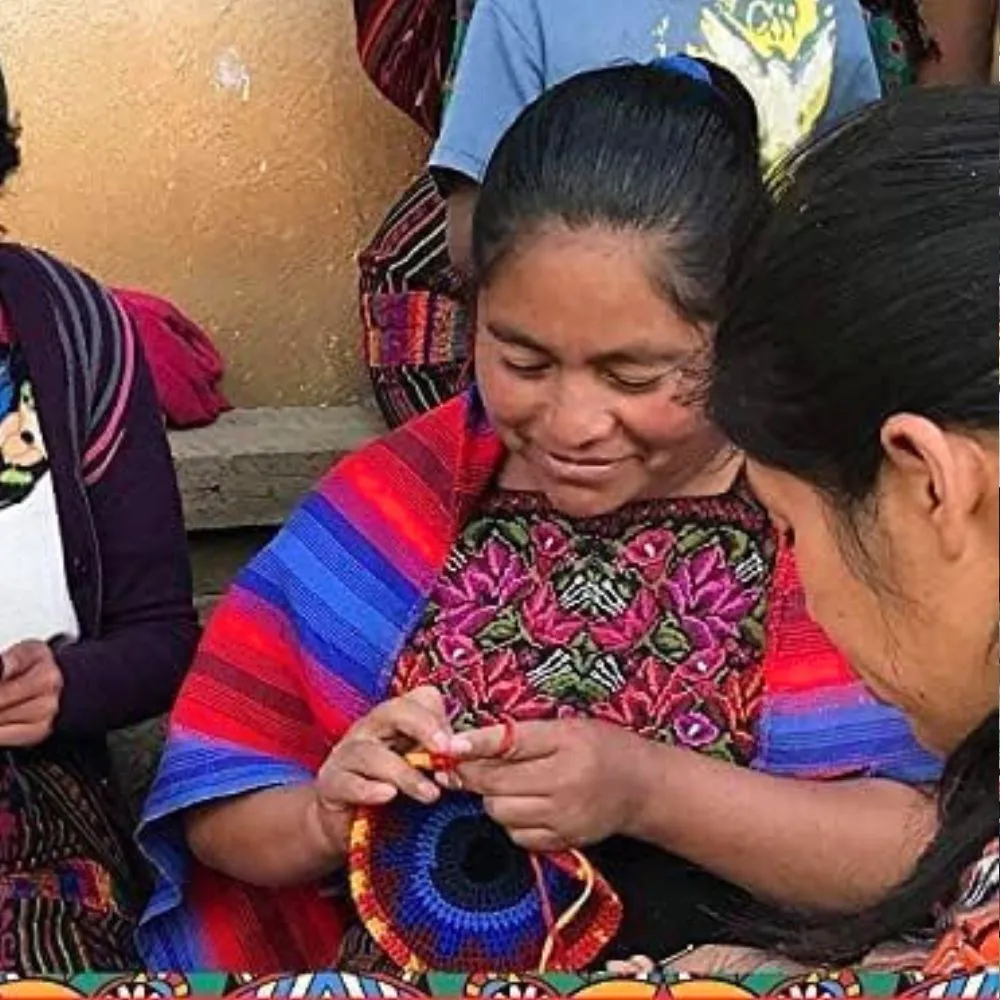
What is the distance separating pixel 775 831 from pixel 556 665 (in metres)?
0.25

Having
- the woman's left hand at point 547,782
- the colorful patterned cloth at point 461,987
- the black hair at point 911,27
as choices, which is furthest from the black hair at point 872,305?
the black hair at point 911,27

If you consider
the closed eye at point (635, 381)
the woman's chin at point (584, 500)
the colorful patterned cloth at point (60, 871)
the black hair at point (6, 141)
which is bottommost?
the colorful patterned cloth at point (60, 871)

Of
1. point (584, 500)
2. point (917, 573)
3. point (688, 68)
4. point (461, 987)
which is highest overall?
point (688, 68)

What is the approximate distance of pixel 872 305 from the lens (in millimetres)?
Answer: 1441

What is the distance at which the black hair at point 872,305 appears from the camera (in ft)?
4.65

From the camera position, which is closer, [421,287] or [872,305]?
[872,305]

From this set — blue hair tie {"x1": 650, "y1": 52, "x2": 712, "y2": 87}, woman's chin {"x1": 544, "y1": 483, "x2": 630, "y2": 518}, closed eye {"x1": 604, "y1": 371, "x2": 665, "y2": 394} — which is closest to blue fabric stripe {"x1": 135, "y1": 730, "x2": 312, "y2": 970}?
woman's chin {"x1": 544, "y1": 483, "x2": 630, "y2": 518}

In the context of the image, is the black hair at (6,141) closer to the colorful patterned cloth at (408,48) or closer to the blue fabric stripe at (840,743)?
the colorful patterned cloth at (408,48)

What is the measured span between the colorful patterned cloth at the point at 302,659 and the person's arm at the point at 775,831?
0.98ft

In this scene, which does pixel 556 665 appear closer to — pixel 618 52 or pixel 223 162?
pixel 618 52

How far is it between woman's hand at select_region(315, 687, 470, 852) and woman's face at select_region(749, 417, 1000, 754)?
52cm

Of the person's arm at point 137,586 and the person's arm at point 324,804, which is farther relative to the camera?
the person's arm at point 137,586

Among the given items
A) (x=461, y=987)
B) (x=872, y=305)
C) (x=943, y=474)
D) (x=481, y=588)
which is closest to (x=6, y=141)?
(x=481, y=588)

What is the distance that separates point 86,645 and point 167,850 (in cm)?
21
